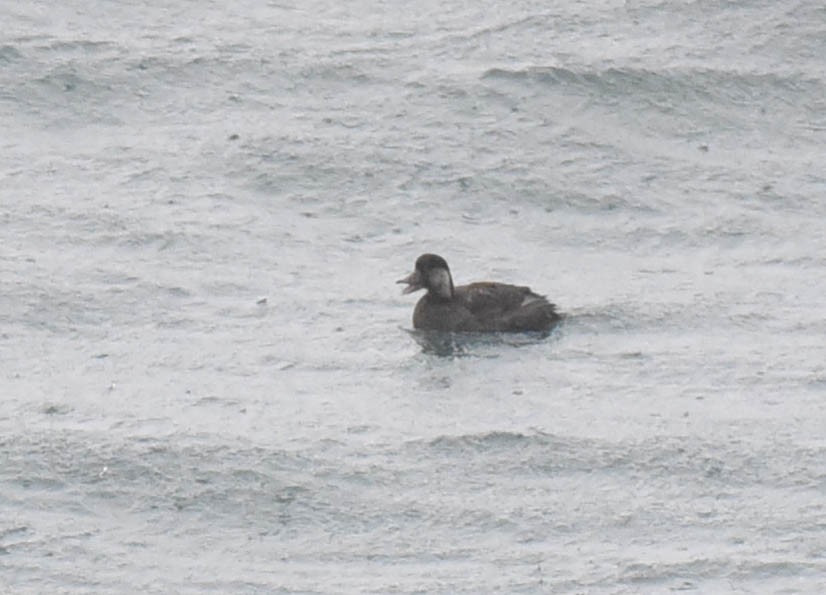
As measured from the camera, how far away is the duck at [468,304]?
561 inches

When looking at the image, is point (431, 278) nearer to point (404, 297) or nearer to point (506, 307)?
point (506, 307)

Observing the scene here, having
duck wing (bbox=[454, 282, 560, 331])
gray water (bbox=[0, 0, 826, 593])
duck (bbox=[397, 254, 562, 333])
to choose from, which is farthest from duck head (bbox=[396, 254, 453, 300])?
gray water (bbox=[0, 0, 826, 593])

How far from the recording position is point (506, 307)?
562 inches

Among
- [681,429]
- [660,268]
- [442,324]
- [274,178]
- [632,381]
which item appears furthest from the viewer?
[274,178]

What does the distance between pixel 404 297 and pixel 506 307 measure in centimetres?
107

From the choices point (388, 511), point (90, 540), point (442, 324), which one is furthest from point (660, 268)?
point (90, 540)

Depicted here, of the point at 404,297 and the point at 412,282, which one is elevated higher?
the point at 412,282

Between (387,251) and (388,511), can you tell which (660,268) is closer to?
(387,251)

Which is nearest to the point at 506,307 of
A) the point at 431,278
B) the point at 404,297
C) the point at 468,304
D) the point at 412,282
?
the point at 468,304

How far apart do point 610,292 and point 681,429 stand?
9.41 feet

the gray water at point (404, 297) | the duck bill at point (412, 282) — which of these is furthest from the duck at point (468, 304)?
the gray water at point (404, 297)

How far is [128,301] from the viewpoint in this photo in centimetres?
1446

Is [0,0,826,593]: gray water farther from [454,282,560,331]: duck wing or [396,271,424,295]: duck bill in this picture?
[396,271,424,295]: duck bill

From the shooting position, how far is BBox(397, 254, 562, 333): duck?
561 inches
